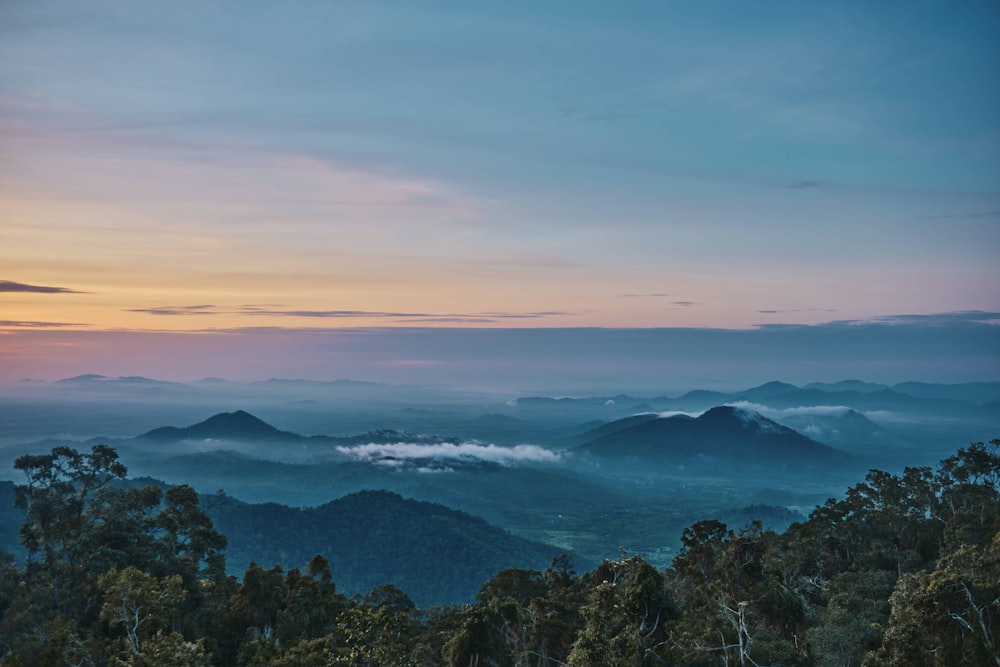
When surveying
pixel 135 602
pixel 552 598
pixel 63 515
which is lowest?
pixel 552 598

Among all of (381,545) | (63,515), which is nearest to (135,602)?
(63,515)

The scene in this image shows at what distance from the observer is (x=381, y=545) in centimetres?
14112

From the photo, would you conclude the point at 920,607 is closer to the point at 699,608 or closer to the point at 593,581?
the point at 699,608

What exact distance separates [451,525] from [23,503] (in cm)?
12081

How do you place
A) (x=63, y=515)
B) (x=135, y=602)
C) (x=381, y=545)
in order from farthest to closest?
(x=381, y=545) < (x=63, y=515) < (x=135, y=602)

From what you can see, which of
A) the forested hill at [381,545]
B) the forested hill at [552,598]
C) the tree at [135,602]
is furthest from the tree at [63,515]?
the forested hill at [381,545]

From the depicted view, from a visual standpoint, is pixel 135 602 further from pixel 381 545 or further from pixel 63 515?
pixel 381 545

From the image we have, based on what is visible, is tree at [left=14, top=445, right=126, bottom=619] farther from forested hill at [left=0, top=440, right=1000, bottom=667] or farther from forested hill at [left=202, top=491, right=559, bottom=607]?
forested hill at [left=202, top=491, right=559, bottom=607]

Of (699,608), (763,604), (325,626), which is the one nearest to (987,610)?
(763,604)

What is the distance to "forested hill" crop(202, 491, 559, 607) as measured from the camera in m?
128

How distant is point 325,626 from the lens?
3031 centimetres

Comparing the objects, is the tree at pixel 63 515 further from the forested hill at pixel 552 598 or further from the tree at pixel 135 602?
the tree at pixel 135 602

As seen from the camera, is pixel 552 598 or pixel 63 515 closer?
pixel 552 598

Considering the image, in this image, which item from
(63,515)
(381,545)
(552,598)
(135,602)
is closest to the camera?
(135,602)
